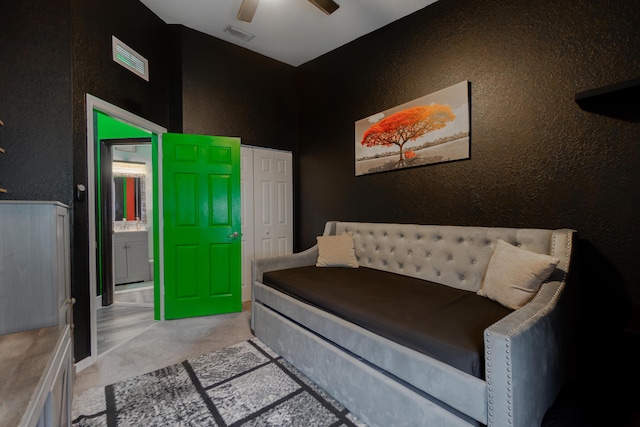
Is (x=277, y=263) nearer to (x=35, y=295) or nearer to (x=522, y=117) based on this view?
(x=35, y=295)

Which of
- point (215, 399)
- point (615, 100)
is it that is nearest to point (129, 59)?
point (215, 399)

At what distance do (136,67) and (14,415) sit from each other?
118 inches

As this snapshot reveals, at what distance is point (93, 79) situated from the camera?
227 cm

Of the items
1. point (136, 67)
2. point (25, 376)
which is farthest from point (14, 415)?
point (136, 67)

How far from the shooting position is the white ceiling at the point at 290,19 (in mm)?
2783

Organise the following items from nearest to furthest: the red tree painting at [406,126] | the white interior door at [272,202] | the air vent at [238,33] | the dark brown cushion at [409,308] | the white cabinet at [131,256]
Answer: the dark brown cushion at [409,308] < the red tree painting at [406,126] < the air vent at [238,33] < the white interior door at [272,202] < the white cabinet at [131,256]

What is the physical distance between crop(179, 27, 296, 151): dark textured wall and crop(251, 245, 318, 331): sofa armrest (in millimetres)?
1758

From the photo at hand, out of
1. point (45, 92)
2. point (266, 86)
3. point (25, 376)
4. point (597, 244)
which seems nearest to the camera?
point (25, 376)

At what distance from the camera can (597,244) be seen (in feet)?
5.96

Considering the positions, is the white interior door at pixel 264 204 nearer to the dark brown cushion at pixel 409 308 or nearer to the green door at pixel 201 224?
the green door at pixel 201 224

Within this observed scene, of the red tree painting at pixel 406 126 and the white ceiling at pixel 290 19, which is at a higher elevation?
the white ceiling at pixel 290 19

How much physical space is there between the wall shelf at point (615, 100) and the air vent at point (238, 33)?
3264 millimetres

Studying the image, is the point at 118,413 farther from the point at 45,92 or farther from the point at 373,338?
the point at 45,92

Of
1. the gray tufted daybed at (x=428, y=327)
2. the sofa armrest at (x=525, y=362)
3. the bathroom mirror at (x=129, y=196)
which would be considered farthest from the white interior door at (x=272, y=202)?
the sofa armrest at (x=525, y=362)
